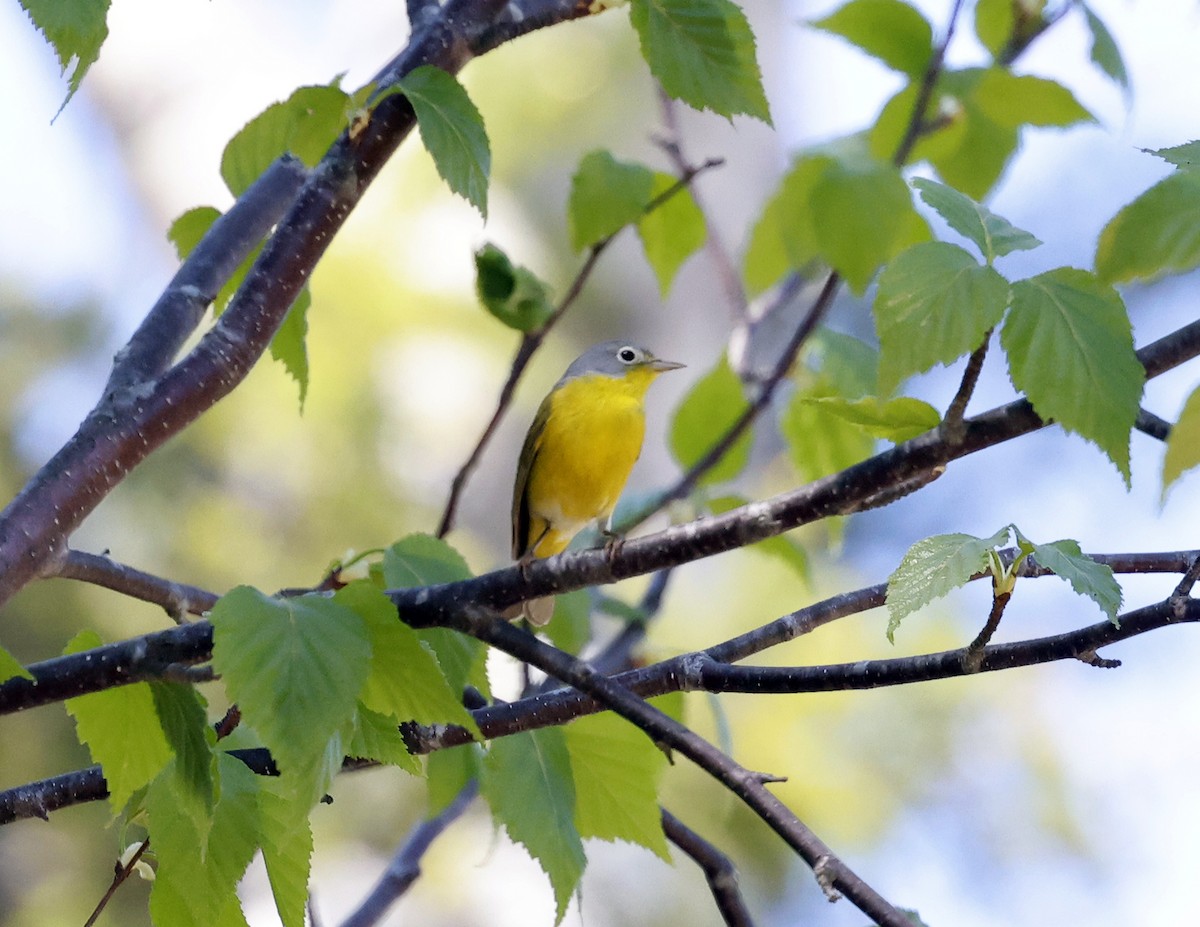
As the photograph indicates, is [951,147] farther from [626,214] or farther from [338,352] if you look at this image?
[338,352]

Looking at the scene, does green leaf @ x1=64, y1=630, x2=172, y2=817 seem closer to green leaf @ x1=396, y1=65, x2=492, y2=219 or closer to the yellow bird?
green leaf @ x1=396, y1=65, x2=492, y2=219

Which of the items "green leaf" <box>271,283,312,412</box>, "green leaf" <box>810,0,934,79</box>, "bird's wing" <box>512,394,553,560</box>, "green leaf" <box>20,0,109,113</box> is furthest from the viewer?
"bird's wing" <box>512,394,553,560</box>

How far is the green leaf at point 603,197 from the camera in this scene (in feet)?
6.77

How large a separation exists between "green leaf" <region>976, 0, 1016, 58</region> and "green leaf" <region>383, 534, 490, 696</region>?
1.54m

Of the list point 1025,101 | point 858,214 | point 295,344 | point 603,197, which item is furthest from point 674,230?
point 295,344

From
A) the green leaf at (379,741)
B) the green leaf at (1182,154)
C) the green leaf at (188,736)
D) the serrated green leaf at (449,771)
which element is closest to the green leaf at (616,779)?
the serrated green leaf at (449,771)

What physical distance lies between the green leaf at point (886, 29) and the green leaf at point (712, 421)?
0.67 m

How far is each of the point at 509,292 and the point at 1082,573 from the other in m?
1.07

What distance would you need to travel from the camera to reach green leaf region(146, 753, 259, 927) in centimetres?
112

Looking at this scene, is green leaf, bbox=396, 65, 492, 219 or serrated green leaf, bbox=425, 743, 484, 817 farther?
serrated green leaf, bbox=425, 743, 484, 817

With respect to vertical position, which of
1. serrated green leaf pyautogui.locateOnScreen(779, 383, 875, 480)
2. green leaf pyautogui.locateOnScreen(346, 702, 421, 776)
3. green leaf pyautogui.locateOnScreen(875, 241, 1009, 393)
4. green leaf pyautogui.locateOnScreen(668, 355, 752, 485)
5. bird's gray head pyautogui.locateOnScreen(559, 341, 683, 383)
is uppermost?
bird's gray head pyautogui.locateOnScreen(559, 341, 683, 383)

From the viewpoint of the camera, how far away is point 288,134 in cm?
149

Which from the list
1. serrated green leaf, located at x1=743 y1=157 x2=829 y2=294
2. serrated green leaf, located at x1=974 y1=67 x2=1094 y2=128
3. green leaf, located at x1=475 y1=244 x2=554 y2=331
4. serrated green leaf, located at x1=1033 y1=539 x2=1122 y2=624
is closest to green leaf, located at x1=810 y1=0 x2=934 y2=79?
serrated green leaf, located at x1=974 y1=67 x2=1094 y2=128

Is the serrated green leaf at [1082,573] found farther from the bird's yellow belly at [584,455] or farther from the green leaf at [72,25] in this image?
the bird's yellow belly at [584,455]
